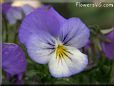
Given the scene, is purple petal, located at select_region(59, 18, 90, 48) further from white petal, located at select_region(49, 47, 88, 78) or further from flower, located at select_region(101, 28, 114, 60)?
flower, located at select_region(101, 28, 114, 60)

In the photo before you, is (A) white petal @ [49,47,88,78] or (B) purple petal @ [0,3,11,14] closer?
(A) white petal @ [49,47,88,78]

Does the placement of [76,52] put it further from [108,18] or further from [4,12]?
[108,18]

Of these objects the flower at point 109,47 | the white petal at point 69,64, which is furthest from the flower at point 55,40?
the flower at point 109,47

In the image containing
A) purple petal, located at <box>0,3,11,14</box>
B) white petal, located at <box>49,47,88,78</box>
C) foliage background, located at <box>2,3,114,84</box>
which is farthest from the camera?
purple petal, located at <box>0,3,11,14</box>

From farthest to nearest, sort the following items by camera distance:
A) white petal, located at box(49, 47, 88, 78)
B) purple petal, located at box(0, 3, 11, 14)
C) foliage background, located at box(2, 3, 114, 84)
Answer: purple petal, located at box(0, 3, 11, 14), foliage background, located at box(2, 3, 114, 84), white petal, located at box(49, 47, 88, 78)

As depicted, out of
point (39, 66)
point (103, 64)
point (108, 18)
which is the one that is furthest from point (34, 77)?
point (108, 18)

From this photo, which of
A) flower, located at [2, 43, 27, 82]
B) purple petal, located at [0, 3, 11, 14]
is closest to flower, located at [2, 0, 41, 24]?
purple petal, located at [0, 3, 11, 14]

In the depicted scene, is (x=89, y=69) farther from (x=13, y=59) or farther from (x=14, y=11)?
(x=14, y=11)
